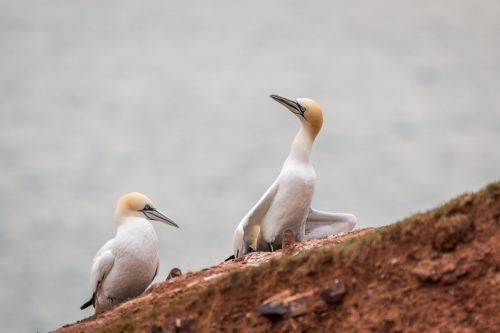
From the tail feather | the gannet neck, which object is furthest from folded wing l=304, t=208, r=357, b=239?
the tail feather

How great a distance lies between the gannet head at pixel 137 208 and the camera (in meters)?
21.6

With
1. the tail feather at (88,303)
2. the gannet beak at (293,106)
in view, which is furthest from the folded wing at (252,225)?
the tail feather at (88,303)

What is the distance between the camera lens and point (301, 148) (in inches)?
906

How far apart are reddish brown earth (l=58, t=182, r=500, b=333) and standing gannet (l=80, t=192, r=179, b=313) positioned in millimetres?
4876

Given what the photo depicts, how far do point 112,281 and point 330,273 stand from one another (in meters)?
7.58

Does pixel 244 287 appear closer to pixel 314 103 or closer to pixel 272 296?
pixel 272 296

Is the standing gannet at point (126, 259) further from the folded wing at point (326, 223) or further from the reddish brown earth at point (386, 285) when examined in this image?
the reddish brown earth at point (386, 285)

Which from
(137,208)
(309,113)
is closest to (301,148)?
(309,113)

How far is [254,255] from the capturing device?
20656 millimetres

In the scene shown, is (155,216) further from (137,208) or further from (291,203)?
(291,203)

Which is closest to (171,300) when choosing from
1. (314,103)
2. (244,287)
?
(244,287)

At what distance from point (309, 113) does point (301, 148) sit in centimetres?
104

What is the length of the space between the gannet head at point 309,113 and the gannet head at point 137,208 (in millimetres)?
4026

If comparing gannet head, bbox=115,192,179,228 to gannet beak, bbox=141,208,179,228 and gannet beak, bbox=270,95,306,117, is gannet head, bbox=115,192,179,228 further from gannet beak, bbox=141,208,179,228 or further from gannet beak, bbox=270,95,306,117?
gannet beak, bbox=270,95,306,117
